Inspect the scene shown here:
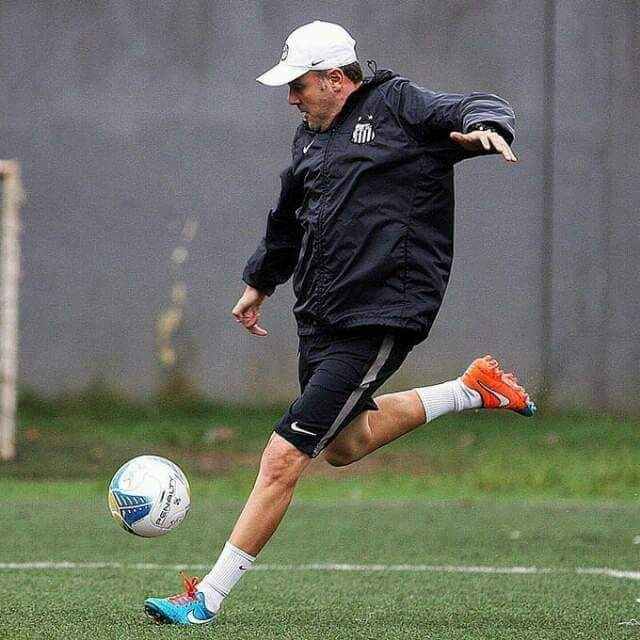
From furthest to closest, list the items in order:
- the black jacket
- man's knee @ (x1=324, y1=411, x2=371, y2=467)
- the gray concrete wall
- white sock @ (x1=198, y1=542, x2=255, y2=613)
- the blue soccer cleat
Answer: the gray concrete wall < man's knee @ (x1=324, y1=411, x2=371, y2=467) < the black jacket < white sock @ (x1=198, y1=542, x2=255, y2=613) < the blue soccer cleat

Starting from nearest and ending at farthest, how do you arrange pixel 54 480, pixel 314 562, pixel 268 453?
pixel 268 453
pixel 314 562
pixel 54 480

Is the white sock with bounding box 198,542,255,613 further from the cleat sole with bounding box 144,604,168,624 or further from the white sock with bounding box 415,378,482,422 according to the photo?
the white sock with bounding box 415,378,482,422

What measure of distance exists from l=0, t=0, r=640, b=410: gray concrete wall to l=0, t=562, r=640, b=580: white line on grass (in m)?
7.93

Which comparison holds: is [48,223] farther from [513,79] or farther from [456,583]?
[456,583]

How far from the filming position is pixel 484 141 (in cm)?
498

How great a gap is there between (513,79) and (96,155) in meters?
4.34

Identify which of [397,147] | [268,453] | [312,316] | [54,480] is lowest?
[54,480]

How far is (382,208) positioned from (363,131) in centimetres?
32

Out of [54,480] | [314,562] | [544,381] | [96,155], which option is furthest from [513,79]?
[314,562]

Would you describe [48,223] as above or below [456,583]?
above

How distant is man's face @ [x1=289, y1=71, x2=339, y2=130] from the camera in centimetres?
543

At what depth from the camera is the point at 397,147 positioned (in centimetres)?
541

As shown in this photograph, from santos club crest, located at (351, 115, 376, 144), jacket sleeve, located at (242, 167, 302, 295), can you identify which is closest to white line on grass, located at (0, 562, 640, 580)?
jacket sleeve, located at (242, 167, 302, 295)

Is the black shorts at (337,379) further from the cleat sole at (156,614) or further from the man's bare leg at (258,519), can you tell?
the cleat sole at (156,614)
